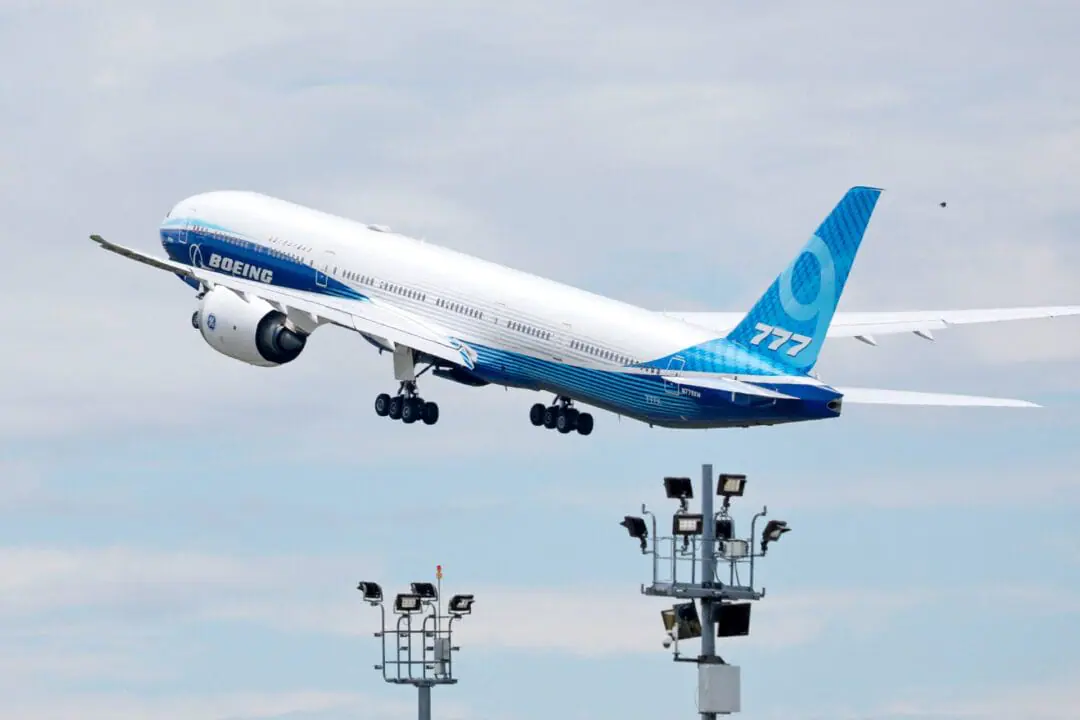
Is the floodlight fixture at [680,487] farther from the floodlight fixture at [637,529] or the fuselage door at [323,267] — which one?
the fuselage door at [323,267]

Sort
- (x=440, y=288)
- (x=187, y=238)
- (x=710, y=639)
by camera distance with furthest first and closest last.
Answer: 1. (x=187, y=238)
2. (x=440, y=288)
3. (x=710, y=639)

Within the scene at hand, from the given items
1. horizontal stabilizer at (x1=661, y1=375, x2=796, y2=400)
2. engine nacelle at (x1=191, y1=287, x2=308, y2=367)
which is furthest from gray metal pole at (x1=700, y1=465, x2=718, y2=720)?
engine nacelle at (x1=191, y1=287, x2=308, y2=367)

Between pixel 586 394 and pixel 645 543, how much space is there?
87.2 ft

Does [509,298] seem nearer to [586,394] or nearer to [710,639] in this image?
[586,394]

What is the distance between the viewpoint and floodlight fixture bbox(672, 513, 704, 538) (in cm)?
6419

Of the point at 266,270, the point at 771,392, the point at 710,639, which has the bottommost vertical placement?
the point at 710,639

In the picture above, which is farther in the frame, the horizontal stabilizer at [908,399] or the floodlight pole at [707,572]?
the horizontal stabilizer at [908,399]

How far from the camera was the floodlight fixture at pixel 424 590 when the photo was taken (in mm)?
74944

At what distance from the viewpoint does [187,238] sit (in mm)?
107500

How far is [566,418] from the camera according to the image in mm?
96875

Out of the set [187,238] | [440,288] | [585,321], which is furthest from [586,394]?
[187,238]

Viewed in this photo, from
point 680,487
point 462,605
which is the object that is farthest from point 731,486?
point 462,605

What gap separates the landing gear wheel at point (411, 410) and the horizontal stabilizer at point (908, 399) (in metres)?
20.9

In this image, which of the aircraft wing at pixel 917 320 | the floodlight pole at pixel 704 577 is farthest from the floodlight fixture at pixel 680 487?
the aircraft wing at pixel 917 320
